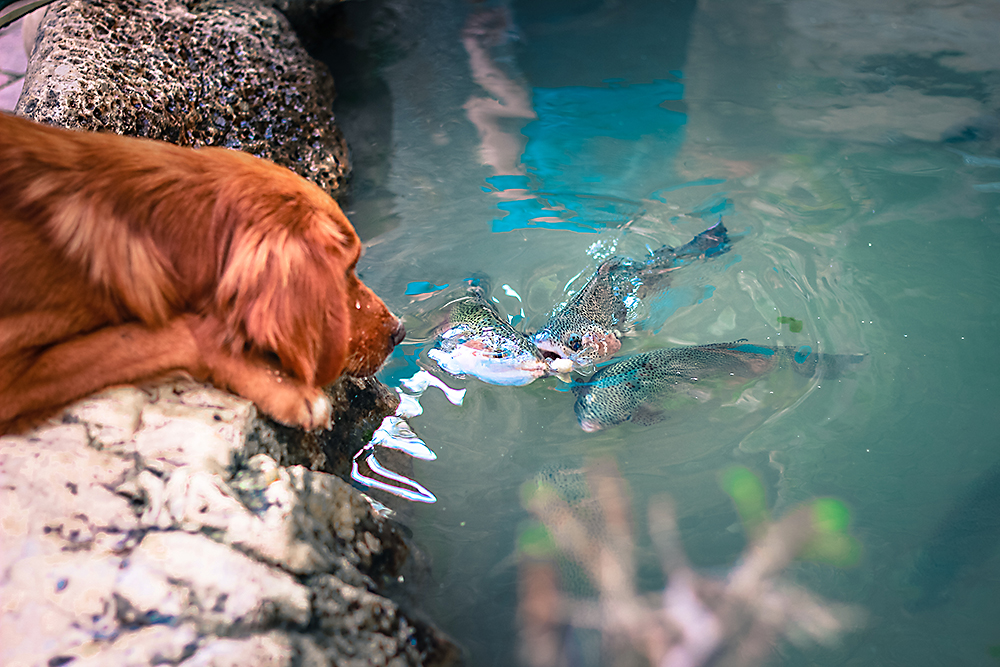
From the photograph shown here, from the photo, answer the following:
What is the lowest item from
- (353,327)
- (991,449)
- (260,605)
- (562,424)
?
(991,449)

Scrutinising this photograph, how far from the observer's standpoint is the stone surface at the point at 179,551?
1069mm

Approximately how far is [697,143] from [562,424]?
2.23 m

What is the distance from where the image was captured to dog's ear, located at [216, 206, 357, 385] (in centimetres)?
139

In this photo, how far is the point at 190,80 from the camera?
3072 millimetres

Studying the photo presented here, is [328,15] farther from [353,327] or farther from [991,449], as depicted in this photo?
[991,449]

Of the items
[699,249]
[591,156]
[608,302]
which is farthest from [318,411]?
[591,156]

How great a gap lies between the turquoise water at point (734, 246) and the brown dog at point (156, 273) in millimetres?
810

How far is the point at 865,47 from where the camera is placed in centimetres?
375

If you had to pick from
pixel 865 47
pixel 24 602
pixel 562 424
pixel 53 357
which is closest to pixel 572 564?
pixel 562 424

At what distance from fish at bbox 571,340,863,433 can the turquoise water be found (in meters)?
0.07

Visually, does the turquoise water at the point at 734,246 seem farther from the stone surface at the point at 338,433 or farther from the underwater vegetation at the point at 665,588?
the stone surface at the point at 338,433

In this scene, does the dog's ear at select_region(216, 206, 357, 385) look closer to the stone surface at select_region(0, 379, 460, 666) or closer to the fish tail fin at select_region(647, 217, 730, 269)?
the stone surface at select_region(0, 379, 460, 666)

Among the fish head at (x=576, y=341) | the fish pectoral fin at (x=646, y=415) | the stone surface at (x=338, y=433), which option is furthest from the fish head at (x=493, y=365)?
the fish pectoral fin at (x=646, y=415)

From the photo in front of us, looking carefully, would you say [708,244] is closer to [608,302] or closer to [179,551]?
[608,302]
